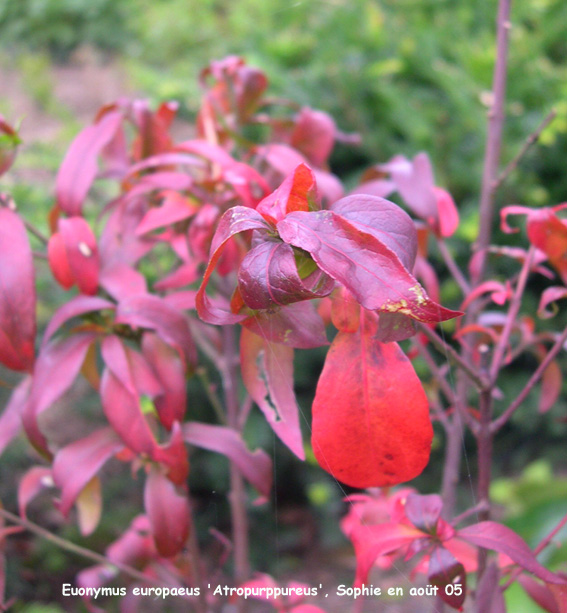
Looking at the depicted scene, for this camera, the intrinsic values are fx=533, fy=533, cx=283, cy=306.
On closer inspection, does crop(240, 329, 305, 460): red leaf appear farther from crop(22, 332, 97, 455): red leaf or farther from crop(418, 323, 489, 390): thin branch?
crop(22, 332, 97, 455): red leaf

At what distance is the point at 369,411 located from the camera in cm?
36

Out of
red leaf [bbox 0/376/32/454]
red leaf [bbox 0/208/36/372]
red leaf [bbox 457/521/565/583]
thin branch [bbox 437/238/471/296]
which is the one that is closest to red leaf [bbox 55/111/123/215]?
red leaf [bbox 0/208/36/372]

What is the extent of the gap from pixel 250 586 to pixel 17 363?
0.36m

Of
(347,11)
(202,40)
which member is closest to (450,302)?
(347,11)

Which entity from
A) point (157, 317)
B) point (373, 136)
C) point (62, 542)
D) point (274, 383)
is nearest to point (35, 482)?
point (62, 542)

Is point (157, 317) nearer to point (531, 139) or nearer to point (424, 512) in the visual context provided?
point (424, 512)

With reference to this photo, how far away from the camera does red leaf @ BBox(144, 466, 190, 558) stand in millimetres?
559

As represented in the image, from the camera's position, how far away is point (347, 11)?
5.68 ft

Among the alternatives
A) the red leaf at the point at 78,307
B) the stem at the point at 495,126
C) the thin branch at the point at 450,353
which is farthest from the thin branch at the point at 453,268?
the red leaf at the point at 78,307

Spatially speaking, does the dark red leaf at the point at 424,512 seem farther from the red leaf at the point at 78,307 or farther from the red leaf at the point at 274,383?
the red leaf at the point at 78,307

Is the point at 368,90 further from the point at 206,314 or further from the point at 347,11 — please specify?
the point at 206,314

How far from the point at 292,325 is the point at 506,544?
0.84 feet

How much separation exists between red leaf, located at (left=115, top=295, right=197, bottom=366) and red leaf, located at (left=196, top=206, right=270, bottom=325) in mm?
202

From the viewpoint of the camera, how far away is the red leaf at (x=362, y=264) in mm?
296
